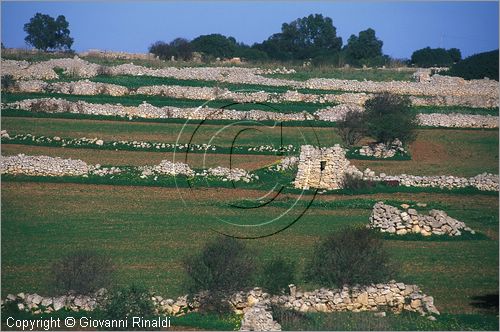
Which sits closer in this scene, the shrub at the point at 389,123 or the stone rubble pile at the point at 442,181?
the stone rubble pile at the point at 442,181

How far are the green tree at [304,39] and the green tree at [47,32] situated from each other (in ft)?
84.3

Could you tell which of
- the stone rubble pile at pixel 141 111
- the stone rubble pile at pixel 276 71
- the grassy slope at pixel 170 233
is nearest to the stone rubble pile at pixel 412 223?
the grassy slope at pixel 170 233

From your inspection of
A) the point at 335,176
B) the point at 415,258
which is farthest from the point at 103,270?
the point at 335,176

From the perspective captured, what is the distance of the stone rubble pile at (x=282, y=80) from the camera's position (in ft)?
229

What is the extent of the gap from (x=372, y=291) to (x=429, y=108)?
4643 centimetres

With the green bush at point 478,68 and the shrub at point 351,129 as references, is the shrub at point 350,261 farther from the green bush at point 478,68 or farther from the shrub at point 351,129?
the green bush at point 478,68

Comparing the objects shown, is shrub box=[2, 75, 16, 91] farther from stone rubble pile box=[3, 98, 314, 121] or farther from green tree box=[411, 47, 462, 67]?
green tree box=[411, 47, 462, 67]

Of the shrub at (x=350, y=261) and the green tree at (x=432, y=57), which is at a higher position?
the green tree at (x=432, y=57)

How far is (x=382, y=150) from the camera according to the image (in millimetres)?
47625

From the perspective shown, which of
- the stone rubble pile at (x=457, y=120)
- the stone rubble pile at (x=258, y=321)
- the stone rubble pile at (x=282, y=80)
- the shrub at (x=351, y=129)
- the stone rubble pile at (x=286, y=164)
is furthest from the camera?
the stone rubble pile at (x=282, y=80)

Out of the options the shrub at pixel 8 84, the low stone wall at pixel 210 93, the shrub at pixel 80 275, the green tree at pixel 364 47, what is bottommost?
the shrub at pixel 80 275

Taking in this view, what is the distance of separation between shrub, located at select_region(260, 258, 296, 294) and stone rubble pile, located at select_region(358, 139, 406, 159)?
A: 26081 mm

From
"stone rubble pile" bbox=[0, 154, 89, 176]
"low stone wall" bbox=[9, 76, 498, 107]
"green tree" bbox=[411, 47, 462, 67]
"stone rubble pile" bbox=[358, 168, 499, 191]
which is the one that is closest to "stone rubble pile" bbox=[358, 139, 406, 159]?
"stone rubble pile" bbox=[358, 168, 499, 191]

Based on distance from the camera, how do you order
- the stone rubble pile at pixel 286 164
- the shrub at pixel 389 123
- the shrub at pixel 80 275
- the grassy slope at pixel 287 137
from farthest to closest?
the shrub at pixel 389 123
the grassy slope at pixel 287 137
the stone rubble pile at pixel 286 164
the shrub at pixel 80 275
